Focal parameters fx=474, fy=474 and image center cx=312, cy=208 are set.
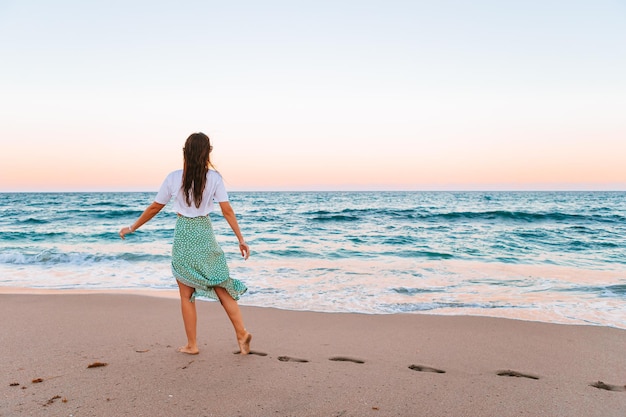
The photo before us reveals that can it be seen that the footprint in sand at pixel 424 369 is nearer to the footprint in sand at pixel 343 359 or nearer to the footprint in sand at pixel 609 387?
the footprint in sand at pixel 343 359

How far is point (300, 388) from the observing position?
3195mm

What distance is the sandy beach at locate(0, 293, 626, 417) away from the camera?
2926 mm

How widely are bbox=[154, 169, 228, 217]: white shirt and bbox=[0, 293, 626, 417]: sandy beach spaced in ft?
3.96

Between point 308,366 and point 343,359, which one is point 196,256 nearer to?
point 308,366

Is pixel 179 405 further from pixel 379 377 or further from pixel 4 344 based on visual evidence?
pixel 4 344

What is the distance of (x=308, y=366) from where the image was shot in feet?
12.1

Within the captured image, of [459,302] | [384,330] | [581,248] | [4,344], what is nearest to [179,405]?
[4,344]

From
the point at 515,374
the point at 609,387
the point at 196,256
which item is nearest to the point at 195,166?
the point at 196,256

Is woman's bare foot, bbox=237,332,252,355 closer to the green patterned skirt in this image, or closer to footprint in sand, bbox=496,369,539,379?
the green patterned skirt

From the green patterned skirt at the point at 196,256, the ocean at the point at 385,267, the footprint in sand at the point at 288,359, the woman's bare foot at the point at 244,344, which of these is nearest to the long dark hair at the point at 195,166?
the green patterned skirt at the point at 196,256

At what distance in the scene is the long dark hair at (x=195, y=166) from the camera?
373 cm

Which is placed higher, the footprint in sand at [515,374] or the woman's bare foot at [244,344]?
the woman's bare foot at [244,344]

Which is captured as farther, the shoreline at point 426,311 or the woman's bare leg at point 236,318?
the shoreline at point 426,311

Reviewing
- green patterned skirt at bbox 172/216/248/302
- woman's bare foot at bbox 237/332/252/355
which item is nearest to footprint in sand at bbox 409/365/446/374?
woman's bare foot at bbox 237/332/252/355
